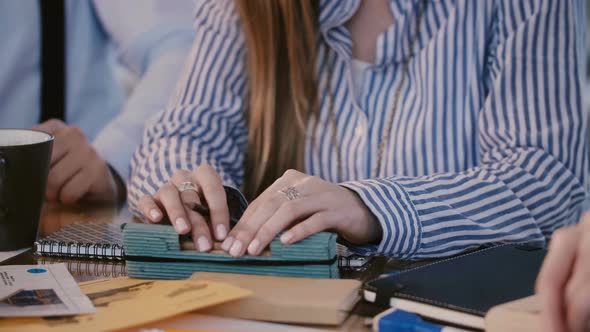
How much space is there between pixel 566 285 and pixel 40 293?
449mm

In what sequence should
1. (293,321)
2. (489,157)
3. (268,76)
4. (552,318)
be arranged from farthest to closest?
(268,76) < (489,157) < (293,321) < (552,318)

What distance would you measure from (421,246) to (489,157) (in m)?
0.30

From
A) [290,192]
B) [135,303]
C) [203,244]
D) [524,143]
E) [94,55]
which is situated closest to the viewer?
[135,303]

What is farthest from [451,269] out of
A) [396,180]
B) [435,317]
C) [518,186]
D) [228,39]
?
[228,39]

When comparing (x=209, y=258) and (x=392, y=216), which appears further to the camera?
(x=392, y=216)

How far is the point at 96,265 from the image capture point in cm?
83

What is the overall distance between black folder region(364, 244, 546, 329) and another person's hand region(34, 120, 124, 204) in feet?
2.23

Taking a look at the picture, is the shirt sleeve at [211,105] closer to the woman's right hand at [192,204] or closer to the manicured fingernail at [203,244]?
the woman's right hand at [192,204]

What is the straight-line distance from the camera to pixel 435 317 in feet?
2.03

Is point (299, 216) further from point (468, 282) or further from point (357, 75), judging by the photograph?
point (357, 75)

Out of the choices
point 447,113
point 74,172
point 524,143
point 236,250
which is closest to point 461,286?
point 236,250

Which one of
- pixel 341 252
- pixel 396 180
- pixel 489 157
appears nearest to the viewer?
pixel 341 252

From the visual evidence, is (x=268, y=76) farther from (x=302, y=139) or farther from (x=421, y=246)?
(x=421, y=246)

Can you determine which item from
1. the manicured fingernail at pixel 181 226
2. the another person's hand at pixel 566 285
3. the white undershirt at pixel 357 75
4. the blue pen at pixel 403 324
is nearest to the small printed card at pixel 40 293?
the manicured fingernail at pixel 181 226
